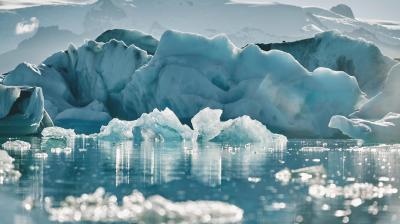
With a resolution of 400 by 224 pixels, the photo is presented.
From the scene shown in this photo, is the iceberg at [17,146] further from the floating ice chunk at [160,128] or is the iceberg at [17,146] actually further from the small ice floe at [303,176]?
the small ice floe at [303,176]

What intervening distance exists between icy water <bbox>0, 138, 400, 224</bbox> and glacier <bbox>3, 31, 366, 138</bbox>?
8.67 m

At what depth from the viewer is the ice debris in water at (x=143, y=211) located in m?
11.6

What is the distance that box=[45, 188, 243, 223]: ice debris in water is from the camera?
11578 millimetres

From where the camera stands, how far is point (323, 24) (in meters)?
129

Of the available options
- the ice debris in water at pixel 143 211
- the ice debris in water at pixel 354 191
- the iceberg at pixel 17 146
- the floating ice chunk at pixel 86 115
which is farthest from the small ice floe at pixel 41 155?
the floating ice chunk at pixel 86 115

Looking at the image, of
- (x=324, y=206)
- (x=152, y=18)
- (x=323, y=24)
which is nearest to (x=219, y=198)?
(x=324, y=206)

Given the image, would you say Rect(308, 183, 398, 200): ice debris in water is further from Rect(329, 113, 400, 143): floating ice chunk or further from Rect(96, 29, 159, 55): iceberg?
Rect(96, 29, 159, 55): iceberg

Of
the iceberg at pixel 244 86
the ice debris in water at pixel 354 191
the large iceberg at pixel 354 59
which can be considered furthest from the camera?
the large iceberg at pixel 354 59

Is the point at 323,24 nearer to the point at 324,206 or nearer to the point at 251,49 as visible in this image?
the point at 251,49

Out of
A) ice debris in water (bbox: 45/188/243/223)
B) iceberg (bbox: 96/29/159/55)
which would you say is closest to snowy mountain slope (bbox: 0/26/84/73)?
iceberg (bbox: 96/29/159/55)

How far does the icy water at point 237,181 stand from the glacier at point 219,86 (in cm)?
867

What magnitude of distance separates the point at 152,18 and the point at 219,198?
106261 millimetres

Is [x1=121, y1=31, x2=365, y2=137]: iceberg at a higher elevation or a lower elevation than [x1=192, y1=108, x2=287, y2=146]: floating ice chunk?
higher

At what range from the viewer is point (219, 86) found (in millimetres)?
38531
